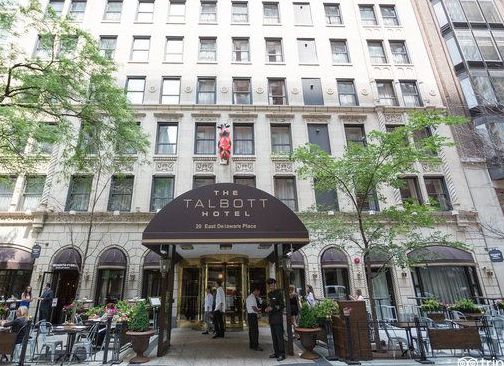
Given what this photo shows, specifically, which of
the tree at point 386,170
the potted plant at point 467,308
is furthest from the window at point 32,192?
the potted plant at point 467,308

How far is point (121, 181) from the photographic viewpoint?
59.0 ft

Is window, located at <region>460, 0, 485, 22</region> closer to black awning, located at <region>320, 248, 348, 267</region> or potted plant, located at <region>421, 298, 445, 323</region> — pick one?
black awning, located at <region>320, 248, 348, 267</region>

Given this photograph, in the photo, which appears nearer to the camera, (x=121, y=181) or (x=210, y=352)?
(x=210, y=352)

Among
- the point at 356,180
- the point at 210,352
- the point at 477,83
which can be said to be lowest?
the point at 210,352

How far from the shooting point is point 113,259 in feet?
53.2

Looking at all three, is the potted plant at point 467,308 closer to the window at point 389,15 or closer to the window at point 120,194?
the window at point 120,194

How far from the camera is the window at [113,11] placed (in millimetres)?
22578

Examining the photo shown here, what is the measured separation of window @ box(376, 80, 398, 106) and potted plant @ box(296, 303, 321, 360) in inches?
683

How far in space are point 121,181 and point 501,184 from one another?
23894 mm

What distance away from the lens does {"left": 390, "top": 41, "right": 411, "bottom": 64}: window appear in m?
22.4

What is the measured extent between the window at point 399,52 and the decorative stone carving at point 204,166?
16366mm

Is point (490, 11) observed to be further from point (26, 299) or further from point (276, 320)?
point (26, 299)

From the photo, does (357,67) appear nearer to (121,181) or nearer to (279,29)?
(279,29)

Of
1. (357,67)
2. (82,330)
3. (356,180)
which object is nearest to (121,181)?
(82,330)
